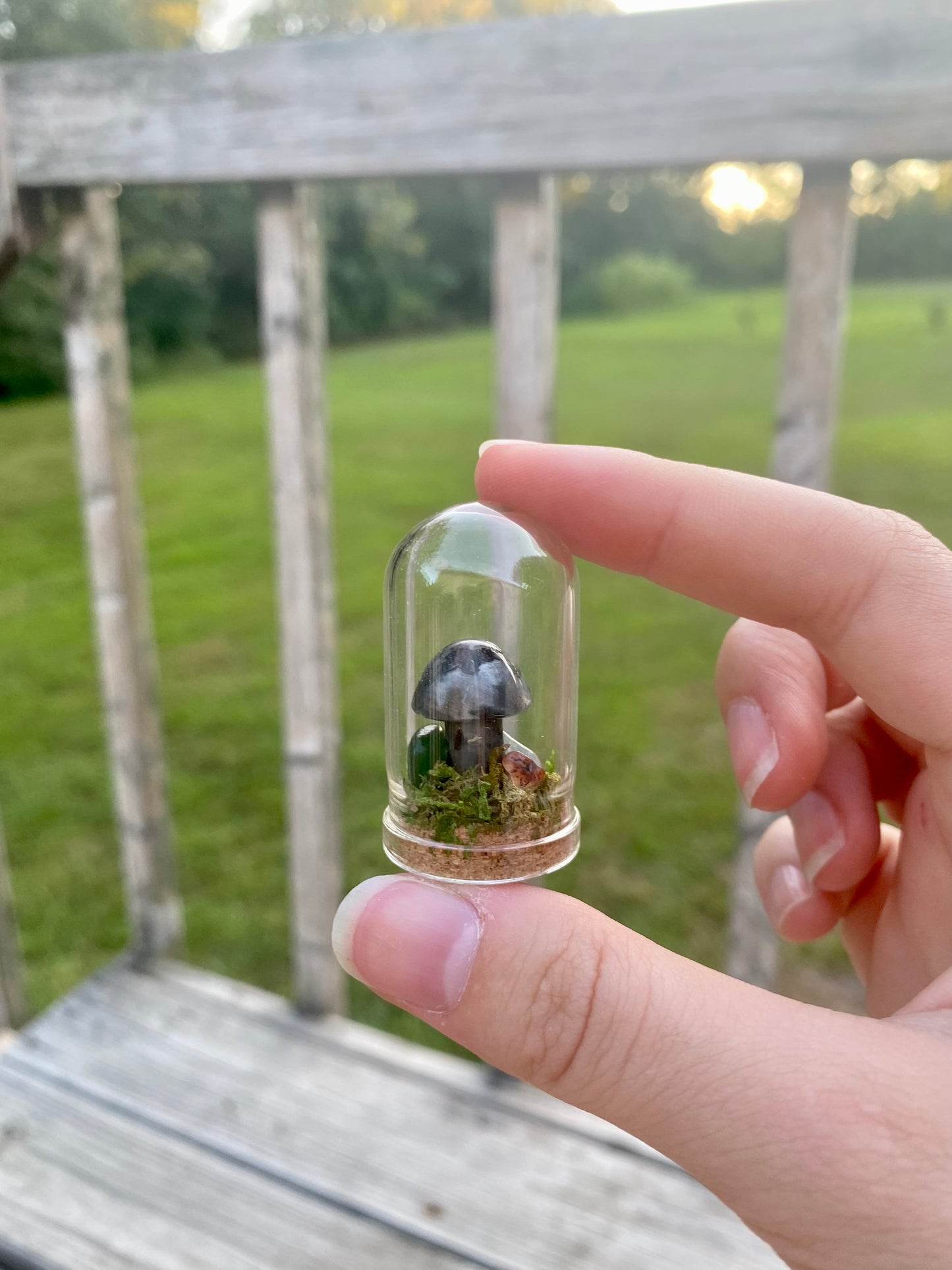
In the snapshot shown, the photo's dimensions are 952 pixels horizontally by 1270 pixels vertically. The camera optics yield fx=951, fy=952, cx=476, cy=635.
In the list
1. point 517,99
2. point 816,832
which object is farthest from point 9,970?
point 517,99

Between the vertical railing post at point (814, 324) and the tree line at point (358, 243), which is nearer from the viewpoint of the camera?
the vertical railing post at point (814, 324)

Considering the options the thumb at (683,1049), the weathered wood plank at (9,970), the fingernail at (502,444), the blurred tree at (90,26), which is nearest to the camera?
the thumb at (683,1049)

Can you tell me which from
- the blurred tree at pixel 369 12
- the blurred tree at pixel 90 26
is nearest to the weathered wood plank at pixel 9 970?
the blurred tree at pixel 90 26

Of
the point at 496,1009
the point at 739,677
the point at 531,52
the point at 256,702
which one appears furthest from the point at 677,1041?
the point at 256,702

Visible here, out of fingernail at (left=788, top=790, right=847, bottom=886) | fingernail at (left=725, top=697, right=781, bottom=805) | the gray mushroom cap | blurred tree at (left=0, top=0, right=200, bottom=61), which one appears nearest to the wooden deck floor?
fingernail at (left=788, top=790, right=847, bottom=886)

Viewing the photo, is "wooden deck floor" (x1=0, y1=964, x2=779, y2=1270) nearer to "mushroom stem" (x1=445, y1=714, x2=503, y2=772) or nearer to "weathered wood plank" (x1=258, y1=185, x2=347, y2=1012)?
"weathered wood plank" (x1=258, y1=185, x2=347, y2=1012)

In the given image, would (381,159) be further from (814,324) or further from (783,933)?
(783,933)

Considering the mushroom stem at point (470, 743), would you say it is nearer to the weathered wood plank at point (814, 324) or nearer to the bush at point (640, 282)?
the weathered wood plank at point (814, 324)
